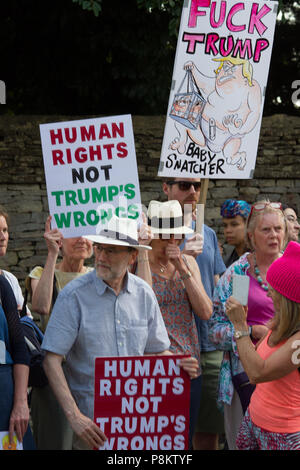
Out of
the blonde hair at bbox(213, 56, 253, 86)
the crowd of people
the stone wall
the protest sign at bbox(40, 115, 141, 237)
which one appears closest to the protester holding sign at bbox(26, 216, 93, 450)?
the crowd of people

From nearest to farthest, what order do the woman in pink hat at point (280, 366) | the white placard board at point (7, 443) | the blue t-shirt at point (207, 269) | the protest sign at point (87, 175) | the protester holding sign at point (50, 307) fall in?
the woman in pink hat at point (280, 366) < the white placard board at point (7, 443) < the protester holding sign at point (50, 307) < the protest sign at point (87, 175) < the blue t-shirt at point (207, 269)

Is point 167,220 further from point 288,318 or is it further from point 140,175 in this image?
point 140,175

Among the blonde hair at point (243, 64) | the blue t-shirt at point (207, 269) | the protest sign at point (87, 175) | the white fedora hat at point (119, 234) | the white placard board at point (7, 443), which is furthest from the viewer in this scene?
the blonde hair at point (243, 64)

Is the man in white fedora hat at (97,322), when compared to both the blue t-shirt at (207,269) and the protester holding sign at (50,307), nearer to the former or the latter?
Answer: the protester holding sign at (50,307)

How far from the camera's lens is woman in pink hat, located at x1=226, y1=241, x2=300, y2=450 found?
3098 mm

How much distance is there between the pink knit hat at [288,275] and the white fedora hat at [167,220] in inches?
42.7

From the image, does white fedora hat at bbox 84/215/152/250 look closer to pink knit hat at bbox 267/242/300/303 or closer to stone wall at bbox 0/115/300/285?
pink knit hat at bbox 267/242/300/303

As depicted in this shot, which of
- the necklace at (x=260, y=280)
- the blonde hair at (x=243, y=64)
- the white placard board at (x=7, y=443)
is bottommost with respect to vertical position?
the white placard board at (x=7, y=443)

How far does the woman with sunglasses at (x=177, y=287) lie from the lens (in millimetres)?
4086

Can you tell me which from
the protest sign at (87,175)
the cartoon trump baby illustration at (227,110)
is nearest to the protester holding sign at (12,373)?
the protest sign at (87,175)

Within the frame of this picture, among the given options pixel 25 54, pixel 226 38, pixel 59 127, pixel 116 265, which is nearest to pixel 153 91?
pixel 25 54

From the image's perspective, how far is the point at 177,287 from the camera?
4164 millimetres

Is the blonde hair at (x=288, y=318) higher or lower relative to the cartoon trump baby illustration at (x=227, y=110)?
lower

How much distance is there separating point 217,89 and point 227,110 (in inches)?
5.5
